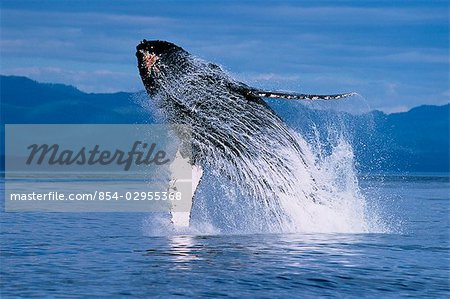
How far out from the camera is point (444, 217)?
24.6 m

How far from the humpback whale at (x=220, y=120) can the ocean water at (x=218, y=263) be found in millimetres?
1249

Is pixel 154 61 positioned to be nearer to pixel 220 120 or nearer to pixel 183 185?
pixel 220 120

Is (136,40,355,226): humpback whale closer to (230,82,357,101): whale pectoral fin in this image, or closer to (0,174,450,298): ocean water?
(230,82,357,101): whale pectoral fin

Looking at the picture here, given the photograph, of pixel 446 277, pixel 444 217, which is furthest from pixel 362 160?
pixel 446 277

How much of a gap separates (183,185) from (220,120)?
1.67 meters

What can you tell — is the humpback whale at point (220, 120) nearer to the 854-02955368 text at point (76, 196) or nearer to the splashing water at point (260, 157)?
the splashing water at point (260, 157)

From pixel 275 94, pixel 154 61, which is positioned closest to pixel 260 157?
pixel 275 94

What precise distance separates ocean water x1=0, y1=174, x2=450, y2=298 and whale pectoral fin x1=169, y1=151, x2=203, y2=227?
45 centimetres

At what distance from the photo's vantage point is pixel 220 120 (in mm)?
16891

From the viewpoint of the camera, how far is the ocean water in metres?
11.7

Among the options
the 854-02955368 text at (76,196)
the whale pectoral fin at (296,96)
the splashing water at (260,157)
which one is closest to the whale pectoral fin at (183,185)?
the splashing water at (260,157)

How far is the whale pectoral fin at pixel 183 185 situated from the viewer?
17.3 meters

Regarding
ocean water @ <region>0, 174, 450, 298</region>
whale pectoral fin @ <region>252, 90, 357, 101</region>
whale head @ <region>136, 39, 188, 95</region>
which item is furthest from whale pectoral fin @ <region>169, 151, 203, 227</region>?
whale pectoral fin @ <region>252, 90, 357, 101</region>

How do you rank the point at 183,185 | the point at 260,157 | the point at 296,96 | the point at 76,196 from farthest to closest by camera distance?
the point at 76,196
the point at 183,185
the point at 260,157
the point at 296,96
